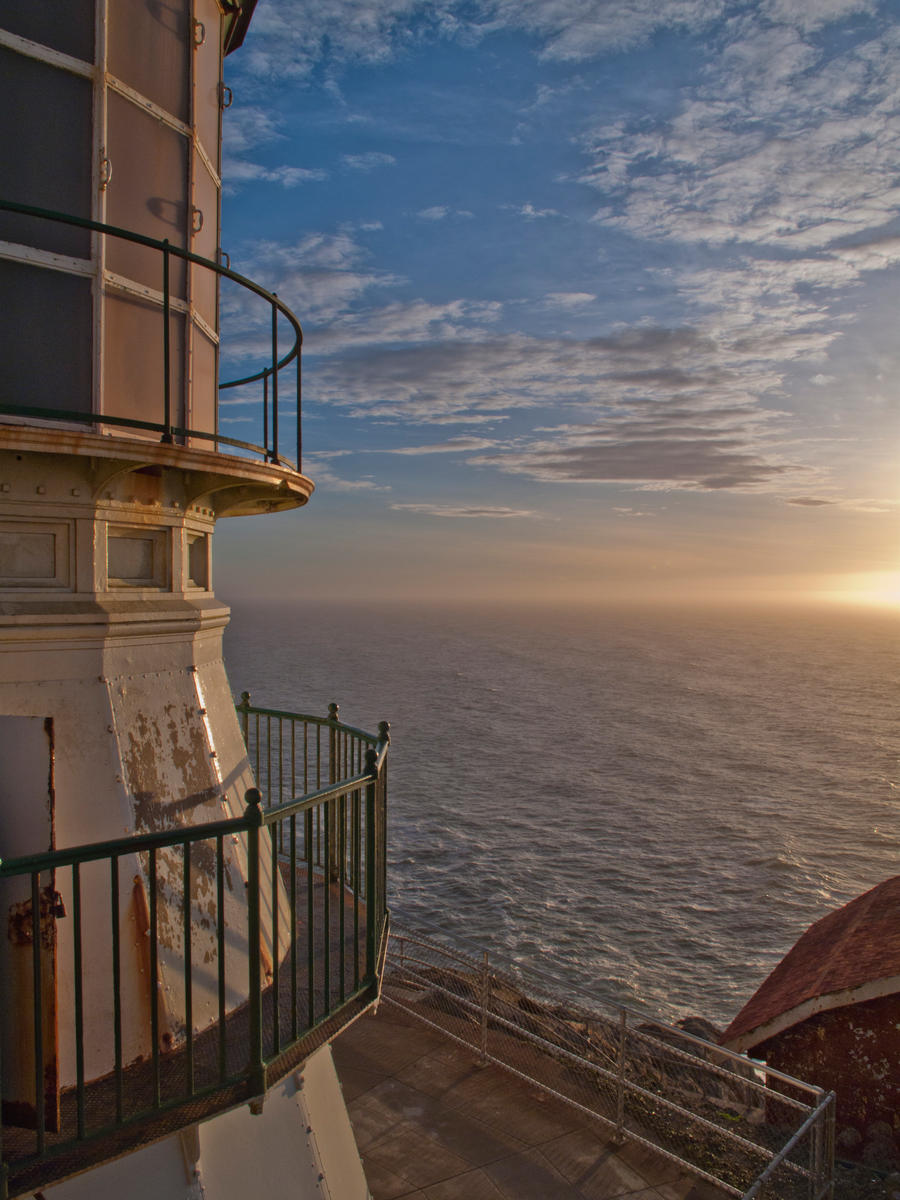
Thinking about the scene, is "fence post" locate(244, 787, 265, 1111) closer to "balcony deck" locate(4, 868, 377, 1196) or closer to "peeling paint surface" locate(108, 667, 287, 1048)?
"balcony deck" locate(4, 868, 377, 1196)

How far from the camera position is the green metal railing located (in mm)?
3379

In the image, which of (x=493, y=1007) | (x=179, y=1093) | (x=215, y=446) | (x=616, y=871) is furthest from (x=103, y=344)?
(x=616, y=871)

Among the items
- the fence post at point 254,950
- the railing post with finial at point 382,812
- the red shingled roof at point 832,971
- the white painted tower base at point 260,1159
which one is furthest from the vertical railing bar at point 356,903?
the red shingled roof at point 832,971

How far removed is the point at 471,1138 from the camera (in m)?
7.60

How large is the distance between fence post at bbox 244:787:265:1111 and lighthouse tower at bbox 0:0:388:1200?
0.04ft

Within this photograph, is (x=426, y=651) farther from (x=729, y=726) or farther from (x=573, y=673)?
(x=729, y=726)

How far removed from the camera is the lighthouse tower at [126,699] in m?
3.69

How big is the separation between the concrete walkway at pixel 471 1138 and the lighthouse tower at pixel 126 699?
8.14 ft

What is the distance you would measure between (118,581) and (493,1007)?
9.02m

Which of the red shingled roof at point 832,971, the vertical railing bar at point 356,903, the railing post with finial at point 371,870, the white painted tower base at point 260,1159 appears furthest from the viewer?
the red shingled roof at point 832,971

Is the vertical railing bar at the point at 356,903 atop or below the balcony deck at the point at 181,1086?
atop

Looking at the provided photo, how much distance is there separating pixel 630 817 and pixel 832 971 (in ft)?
86.5

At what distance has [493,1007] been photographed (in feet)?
36.3

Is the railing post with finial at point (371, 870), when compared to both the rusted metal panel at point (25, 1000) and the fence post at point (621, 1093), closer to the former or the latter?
the rusted metal panel at point (25, 1000)
